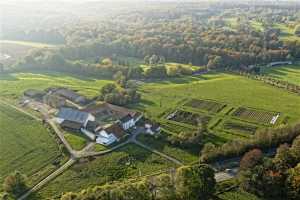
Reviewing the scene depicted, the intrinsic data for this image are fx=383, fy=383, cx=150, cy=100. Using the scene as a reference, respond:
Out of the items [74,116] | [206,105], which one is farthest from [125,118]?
[206,105]

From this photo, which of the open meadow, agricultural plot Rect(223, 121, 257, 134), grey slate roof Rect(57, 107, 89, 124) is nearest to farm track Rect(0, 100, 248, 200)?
grey slate roof Rect(57, 107, 89, 124)

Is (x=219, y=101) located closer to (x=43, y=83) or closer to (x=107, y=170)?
(x=107, y=170)

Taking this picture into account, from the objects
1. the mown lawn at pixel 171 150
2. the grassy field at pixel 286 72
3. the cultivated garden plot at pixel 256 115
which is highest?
the mown lawn at pixel 171 150

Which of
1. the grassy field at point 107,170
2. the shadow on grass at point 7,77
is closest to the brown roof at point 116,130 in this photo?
the grassy field at point 107,170

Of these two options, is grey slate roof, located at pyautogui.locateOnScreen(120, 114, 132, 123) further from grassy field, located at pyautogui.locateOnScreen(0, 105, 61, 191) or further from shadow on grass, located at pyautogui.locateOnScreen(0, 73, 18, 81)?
shadow on grass, located at pyautogui.locateOnScreen(0, 73, 18, 81)

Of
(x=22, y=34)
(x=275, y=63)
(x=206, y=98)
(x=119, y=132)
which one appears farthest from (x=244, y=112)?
(x=22, y=34)

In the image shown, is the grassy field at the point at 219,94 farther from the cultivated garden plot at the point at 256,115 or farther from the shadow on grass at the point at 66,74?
the shadow on grass at the point at 66,74
